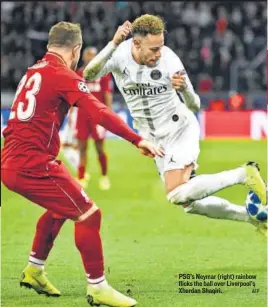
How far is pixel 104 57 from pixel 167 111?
0.93m

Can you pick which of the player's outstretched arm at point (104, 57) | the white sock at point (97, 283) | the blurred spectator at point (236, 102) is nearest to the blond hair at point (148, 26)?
the player's outstretched arm at point (104, 57)

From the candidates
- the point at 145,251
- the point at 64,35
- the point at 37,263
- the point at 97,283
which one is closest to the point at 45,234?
the point at 37,263

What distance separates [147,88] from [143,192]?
6.26 m

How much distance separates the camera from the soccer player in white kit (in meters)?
8.44

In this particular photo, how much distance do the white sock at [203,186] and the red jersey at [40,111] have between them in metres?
1.58

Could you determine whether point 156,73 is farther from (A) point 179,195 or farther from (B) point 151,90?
(A) point 179,195

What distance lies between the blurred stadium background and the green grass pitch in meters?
0.01

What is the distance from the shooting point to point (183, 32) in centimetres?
2761

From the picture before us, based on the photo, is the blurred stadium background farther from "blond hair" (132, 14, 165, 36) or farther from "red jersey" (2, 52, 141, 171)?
"blond hair" (132, 14, 165, 36)

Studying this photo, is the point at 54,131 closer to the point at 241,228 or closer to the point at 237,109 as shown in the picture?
the point at 241,228

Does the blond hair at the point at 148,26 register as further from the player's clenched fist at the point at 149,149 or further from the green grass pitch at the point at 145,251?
the green grass pitch at the point at 145,251

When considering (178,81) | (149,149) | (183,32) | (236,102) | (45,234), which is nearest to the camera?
(149,149)

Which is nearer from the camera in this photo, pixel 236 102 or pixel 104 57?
pixel 104 57

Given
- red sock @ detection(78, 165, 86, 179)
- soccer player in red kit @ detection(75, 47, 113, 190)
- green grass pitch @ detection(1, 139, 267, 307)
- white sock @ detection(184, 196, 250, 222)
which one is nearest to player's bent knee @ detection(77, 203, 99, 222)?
green grass pitch @ detection(1, 139, 267, 307)
